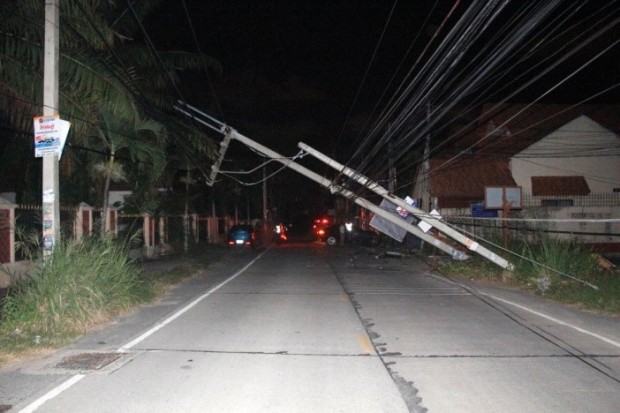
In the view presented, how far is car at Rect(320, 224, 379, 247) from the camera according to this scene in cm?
3784

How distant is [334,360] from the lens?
7457 mm

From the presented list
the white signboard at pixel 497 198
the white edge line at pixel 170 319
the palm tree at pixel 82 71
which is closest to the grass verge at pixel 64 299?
the white edge line at pixel 170 319

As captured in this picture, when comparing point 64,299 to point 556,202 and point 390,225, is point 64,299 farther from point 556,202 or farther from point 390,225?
point 556,202

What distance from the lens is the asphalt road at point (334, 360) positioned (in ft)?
19.2

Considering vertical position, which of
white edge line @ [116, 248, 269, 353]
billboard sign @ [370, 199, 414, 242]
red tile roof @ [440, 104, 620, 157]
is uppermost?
red tile roof @ [440, 104, 620, 157]

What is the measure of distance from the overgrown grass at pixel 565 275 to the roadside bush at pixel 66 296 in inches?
378

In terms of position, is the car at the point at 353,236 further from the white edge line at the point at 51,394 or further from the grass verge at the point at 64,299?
the white edge line at the point at 51,394

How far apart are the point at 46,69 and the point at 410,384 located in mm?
8435

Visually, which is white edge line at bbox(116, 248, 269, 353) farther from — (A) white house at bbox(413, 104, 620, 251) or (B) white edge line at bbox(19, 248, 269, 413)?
(A) white house at bbox(413, 104, 620, 251)

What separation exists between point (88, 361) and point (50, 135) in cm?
469

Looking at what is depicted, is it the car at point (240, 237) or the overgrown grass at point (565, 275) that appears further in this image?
the car at point (240, 237)

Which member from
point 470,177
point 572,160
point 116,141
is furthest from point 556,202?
point 116,141

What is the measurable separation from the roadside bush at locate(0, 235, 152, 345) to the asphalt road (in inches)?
18.5

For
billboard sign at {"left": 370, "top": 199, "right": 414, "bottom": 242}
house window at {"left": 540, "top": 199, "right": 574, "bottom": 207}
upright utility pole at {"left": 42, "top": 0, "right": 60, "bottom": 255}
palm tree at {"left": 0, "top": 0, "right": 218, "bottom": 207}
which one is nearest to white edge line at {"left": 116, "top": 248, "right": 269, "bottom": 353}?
upright utility pole at {"left": 42, "top": 0, "right": 60, "bottom": 255}
